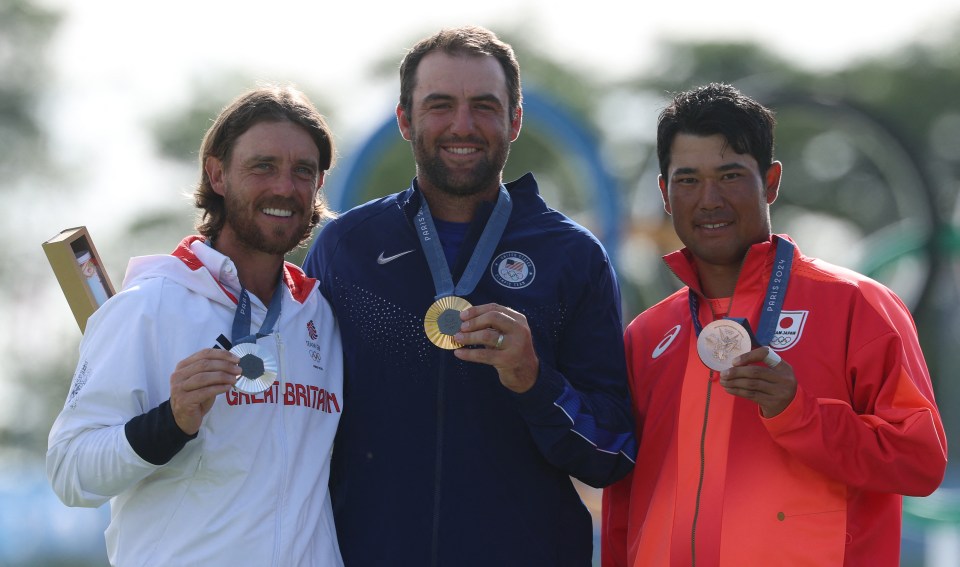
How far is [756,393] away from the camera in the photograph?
437 centimetres

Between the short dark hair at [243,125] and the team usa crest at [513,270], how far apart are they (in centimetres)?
78

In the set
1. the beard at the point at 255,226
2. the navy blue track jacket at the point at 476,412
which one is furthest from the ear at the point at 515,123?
the beard at the point at 255,226

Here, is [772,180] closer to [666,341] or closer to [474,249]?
[666,341]

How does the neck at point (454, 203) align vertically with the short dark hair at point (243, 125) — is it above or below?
below

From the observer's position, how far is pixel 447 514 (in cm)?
486

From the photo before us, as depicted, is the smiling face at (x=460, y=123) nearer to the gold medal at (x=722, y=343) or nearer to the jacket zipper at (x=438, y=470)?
the jacket zipper at (x=438, y=470)

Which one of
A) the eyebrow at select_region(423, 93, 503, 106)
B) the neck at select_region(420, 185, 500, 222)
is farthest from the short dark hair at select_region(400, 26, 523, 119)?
the neck at select_region(420, 185, 500, 222)

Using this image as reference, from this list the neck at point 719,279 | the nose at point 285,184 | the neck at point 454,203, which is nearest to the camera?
the nose at point 285,184

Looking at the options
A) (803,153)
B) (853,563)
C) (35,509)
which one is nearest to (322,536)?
(853,563)

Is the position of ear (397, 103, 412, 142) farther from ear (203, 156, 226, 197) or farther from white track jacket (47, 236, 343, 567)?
white track jacket (47, 236, 343, 567)

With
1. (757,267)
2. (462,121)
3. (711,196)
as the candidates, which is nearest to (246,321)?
(462,121)

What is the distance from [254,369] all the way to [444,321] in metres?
0.69

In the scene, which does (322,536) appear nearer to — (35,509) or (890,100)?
(35,509)

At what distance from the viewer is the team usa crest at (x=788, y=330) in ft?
15.4
